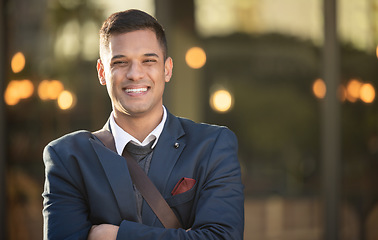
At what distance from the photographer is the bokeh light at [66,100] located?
570cm

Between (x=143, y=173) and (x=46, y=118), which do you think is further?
(x=46, y=118)

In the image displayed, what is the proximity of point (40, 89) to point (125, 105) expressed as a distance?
3.67m

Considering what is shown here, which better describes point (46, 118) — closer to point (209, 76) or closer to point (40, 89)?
point (40, 89)

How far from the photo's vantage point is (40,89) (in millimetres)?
5684

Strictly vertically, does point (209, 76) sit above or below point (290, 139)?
above

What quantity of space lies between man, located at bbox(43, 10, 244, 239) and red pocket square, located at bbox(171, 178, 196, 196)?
11mm

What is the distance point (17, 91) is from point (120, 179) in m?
3.76

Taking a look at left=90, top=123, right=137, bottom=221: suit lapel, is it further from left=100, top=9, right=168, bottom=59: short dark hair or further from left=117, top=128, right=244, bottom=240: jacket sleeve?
left=100, top=9, right=168, bottom=59: short dark hair

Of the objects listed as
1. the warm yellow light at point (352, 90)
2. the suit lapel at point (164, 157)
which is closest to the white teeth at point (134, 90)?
the suit lapel at point (164, 157)

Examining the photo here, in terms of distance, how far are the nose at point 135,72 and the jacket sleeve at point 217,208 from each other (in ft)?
1.48

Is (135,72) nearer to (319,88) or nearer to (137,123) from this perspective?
(137,123)

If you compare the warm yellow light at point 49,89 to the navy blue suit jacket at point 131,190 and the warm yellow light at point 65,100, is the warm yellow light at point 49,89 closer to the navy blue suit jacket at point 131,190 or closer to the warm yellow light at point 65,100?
the warm yellow light at point 65,100

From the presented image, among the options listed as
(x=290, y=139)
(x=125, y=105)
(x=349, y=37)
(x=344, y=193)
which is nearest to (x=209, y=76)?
(x=290, y=139)

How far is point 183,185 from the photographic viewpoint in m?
2.26
